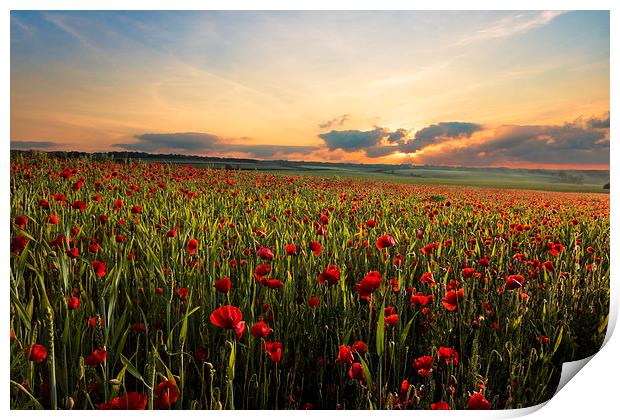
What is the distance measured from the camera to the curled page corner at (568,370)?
2.16m

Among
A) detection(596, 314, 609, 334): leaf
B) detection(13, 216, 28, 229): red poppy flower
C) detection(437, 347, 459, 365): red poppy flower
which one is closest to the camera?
detection(437, 347, 459, 365): red poppy flower

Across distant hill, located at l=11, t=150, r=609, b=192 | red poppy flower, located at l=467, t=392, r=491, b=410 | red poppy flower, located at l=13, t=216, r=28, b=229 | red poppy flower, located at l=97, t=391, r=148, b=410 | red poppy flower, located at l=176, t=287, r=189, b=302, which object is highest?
distant hill, located at l=11, t=150, r=609, b=192

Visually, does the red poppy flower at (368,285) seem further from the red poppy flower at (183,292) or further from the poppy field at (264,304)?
the red poppy flower at (183,292)

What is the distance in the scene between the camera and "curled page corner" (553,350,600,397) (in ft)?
7.07

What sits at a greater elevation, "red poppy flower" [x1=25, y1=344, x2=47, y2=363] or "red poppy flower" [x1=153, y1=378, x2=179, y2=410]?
"red poppy flower" [x1=25, y1=344, x2=47, y2=363]

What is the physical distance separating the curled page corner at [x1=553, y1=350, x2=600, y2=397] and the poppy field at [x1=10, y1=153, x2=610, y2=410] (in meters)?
0.04

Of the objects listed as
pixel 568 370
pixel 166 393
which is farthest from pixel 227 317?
pixel 568 370

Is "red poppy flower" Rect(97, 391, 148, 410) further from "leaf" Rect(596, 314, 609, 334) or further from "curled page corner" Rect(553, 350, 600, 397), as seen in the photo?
"leaf" Rect(596, 314, 609, 334)

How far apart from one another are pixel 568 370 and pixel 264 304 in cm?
150

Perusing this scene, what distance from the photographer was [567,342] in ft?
7.01

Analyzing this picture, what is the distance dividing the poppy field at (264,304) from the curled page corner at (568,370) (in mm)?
37

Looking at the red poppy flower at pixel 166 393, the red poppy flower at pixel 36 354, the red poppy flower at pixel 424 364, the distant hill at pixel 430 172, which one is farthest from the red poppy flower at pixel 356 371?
the distant hill at pixel 430 172

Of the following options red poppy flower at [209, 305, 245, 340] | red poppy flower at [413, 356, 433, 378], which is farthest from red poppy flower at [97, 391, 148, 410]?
red poppy flower at [413, 356, 433, 378]

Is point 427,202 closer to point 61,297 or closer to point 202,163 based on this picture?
point 202,163
